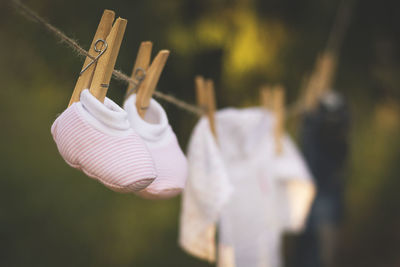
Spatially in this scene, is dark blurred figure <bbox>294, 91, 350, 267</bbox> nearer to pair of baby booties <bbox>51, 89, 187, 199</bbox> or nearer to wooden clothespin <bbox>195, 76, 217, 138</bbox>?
Answer: wooden clothespin <bbox>195, 76, 217, 138</bbox>

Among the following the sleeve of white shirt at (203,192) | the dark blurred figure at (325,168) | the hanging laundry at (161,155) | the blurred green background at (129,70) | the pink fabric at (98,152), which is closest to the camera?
the pink fabric at (98,152)

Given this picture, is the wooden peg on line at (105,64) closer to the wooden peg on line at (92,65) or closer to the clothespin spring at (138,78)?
the wooden peg on line at (92,65)

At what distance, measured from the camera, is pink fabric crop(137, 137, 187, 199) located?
1.93 feet

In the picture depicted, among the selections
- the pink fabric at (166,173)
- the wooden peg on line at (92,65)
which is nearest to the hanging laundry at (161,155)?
the pink fabric at (166,173)

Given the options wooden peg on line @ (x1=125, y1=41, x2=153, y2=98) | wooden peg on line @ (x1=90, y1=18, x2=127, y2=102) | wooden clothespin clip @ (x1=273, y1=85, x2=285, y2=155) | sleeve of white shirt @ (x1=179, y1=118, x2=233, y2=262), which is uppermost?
wooden clothespin clip @ (x1=273, y1=85, x2=285, y2=155)

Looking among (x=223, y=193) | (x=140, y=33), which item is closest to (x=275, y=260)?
(x=223, y=193)

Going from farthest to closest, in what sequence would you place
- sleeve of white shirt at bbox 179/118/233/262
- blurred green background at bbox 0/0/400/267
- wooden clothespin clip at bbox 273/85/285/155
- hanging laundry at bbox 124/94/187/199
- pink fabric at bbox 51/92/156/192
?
wooden clothespin clip at bbox 273/85/285/155 < blurred green background at bbox 0/0/400/267 < sleeve of white shirt at bbox 179/118/233/262 < hanging laundry at bbox 124/94/187/199 < pink fabric at bbox 51/92/156/192

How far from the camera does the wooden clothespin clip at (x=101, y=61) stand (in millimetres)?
517

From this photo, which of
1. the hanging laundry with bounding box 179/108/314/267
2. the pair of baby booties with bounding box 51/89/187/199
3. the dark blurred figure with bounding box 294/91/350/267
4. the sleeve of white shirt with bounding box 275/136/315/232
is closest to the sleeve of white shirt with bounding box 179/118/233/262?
the hanging laundry with bounding box 179/108/314/267

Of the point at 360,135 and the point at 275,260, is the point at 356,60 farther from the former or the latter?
the point at 275,260

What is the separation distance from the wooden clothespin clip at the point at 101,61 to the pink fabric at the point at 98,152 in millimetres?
30

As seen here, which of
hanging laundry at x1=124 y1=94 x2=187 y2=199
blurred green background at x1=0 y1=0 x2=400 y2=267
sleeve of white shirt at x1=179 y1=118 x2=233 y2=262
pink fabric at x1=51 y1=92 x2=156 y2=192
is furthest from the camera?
blurred green background at x1=0 y1=0 x2=400 y2=267

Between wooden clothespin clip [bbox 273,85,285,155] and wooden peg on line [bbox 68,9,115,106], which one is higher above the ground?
wooden clothespin clip [bbox 273,85,285,155]

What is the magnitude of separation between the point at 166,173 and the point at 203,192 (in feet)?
0.92
